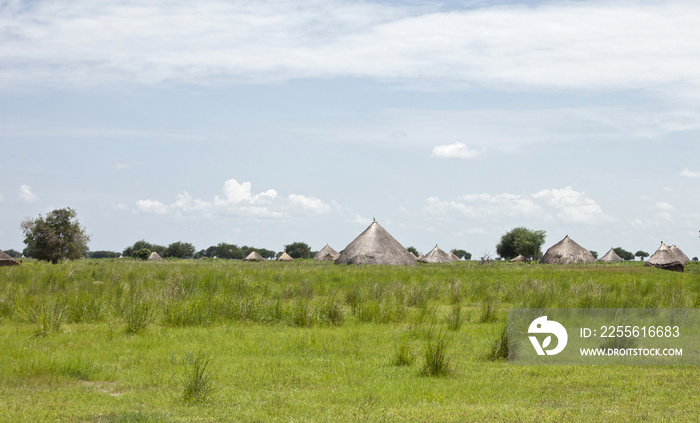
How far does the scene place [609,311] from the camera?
13.5m

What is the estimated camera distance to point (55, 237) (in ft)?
169

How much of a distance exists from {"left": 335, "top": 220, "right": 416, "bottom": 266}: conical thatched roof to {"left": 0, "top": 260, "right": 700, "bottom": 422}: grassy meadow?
76.8 feet

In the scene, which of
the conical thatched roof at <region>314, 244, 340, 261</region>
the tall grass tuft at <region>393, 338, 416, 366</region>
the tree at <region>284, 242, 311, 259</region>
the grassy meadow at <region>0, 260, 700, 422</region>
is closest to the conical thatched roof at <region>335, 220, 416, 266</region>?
the grassy meadow at <region>0, 260, 700, 422</region>

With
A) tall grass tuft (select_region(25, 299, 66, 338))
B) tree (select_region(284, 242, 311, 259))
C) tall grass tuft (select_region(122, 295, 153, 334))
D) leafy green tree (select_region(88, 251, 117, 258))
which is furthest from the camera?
leafy green tree (select_region(88, 251, 117, 258))

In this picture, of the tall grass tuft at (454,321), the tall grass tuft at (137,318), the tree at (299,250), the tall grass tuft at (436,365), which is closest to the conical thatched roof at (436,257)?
the tree at (299,250)

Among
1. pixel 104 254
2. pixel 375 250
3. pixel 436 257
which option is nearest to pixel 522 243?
pixel 436 257

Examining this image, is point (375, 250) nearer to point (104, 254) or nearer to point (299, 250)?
point (299, 250)

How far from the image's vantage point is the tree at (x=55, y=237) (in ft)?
169

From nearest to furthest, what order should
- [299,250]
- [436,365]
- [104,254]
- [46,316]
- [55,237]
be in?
[436,365], [46,316], [55,237], [299,250], [104,254]

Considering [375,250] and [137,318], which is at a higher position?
[375,250]

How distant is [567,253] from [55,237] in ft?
142

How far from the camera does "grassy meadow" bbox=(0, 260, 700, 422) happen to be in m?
6.46

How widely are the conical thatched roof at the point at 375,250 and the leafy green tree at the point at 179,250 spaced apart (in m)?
87.4

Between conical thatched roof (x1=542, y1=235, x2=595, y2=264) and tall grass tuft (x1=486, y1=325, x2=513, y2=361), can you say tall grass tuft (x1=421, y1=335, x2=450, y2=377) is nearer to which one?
tall grass tuft (x1=486, y1=325, x2=513, y2=361)
